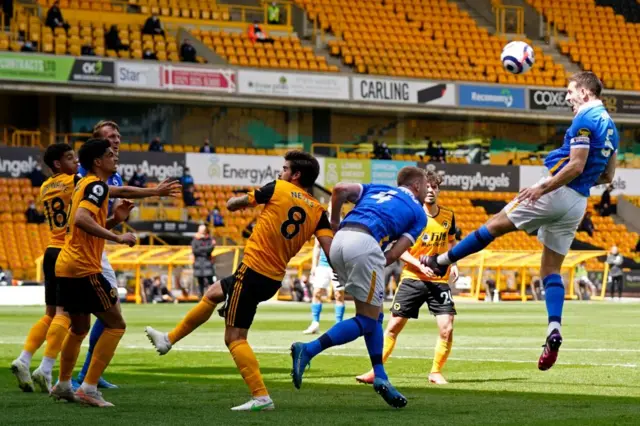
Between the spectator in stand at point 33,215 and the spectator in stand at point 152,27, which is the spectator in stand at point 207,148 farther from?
the spectator in stand at point 33,215

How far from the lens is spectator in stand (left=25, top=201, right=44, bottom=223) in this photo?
1555 inches

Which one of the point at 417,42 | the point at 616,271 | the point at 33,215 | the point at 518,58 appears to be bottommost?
the point at 616,271

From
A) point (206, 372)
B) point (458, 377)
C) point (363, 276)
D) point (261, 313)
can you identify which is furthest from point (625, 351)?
point (261, 313)

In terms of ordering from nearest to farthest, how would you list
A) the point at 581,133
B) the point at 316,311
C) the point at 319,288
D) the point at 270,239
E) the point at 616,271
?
the point at 270,239 → the point at 581,133 → the point at 316,311 → the point at 319,288 → the point at 616,271

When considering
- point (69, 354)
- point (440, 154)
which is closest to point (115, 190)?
point (69, 354)

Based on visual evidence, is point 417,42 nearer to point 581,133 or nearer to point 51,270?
point 581,133

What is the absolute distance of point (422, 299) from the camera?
12.5m

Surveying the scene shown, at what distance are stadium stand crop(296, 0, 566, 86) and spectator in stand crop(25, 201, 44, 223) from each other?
15298mm

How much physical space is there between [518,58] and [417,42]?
125 ft

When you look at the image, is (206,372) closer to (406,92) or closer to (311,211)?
(311,211)

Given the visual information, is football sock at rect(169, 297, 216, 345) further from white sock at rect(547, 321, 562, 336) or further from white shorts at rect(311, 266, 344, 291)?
white shorts at rect(311, 266, 344, 291)

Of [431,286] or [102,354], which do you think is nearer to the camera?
[102,354]

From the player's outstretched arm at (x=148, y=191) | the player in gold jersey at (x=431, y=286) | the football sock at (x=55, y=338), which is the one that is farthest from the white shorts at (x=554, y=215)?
the football sock at (x=55, y=338)

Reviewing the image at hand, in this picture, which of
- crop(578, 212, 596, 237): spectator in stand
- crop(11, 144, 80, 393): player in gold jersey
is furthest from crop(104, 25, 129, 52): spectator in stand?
crop(11, 144, 80, 393): player in gold jersey
